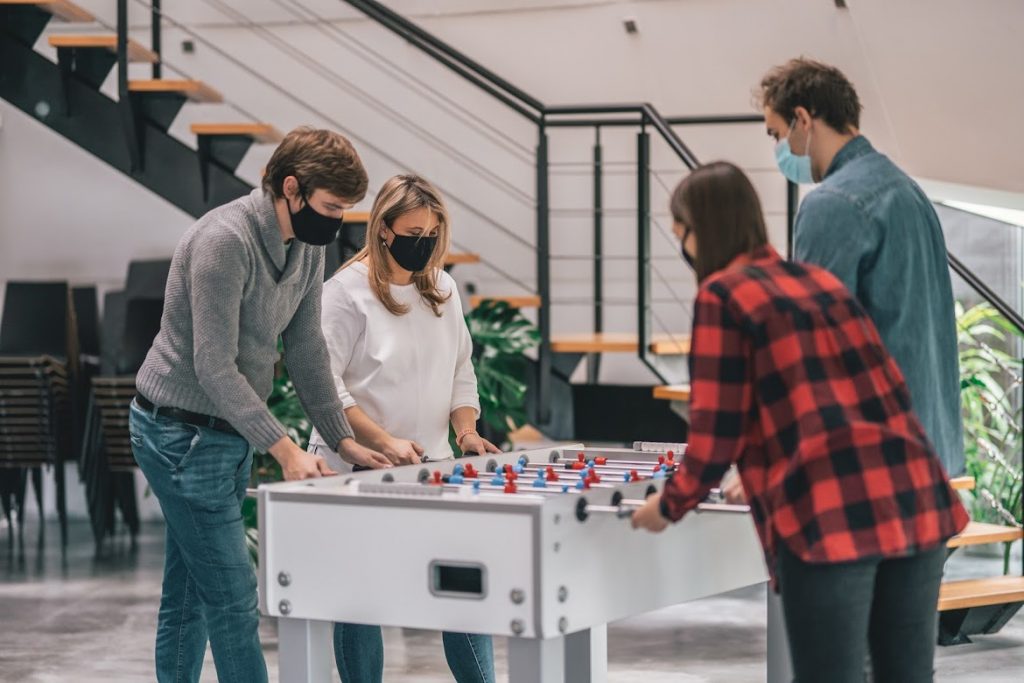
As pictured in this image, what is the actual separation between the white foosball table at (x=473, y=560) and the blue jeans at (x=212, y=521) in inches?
15.9

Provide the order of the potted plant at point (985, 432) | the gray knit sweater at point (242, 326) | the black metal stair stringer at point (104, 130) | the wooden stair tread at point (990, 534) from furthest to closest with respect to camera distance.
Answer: the black metal stair stringer at point (104, 130), the potted plant at point (985, 432), the wooden stair tread at point (990, 534), the gray knit sweater at point (242, 326)

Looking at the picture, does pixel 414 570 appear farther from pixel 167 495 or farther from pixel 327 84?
pixel 327 84

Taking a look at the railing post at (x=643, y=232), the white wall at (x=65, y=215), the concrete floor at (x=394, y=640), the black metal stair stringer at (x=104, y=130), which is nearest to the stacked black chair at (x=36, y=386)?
the white wall at (x=65, y=215)

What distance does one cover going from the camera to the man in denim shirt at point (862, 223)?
263 centimetres

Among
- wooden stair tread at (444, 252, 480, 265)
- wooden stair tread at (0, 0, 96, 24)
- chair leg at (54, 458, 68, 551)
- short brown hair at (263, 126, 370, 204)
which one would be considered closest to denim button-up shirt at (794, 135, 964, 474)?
short brown hair at (263, 126, 370, 204)

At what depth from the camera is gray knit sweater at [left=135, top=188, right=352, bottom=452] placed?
9.70 feet

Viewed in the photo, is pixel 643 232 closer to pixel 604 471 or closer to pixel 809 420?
pixel 604 471

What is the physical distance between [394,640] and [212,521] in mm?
2293

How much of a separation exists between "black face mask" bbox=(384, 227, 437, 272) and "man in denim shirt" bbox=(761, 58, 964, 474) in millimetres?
972

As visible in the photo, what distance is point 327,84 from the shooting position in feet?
25.5

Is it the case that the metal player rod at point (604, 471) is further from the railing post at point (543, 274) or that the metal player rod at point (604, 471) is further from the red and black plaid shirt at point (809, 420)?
the railing post at point (543, 274)

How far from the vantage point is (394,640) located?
527 centimetres

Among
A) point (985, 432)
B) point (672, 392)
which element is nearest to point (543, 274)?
point (672, 392)

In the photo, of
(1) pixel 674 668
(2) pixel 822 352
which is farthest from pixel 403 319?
(1) pixel 674 668
